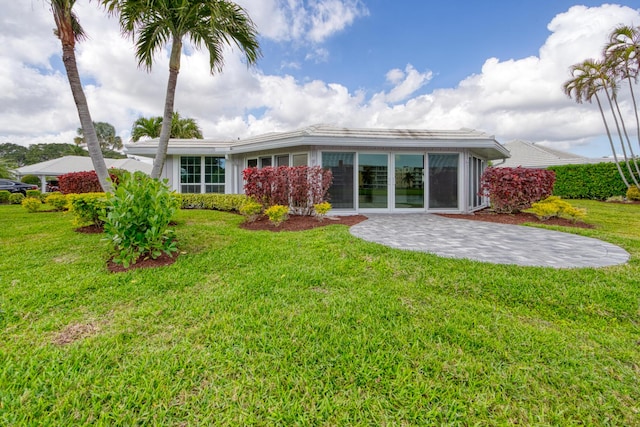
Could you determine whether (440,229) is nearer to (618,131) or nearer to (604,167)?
(604,167)

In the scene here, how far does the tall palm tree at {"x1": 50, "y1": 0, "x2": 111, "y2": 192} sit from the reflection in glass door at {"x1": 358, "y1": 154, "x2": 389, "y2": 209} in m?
7.37

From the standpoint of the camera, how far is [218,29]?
669 centimetres

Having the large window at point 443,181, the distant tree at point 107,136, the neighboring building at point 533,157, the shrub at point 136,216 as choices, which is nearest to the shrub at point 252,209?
the shrub at point 136,216

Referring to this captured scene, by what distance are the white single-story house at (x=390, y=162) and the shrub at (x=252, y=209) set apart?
8.55 feet

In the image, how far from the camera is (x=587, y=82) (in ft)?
46.4

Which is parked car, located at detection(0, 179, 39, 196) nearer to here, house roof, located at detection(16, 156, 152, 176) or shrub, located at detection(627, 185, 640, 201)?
house roof, located at detection(16, 156, 152, 176)

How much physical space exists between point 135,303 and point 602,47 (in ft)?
68.6

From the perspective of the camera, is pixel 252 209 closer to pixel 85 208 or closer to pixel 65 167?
pixel 85 208

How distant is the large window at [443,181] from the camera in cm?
1047

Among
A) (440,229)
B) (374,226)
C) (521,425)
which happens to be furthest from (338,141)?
(521,425)

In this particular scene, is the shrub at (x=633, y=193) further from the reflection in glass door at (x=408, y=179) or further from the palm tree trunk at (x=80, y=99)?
the palm tree trunk at (x=80, y=99)

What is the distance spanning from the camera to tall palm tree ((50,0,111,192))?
18.8 ft

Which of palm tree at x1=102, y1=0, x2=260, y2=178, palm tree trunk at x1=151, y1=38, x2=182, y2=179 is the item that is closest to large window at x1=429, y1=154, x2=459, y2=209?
palm tree at x1=102, y1=0, x2=260, y2=178

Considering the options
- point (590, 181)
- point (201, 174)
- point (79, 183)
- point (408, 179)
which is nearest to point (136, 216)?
point (408, 179)
